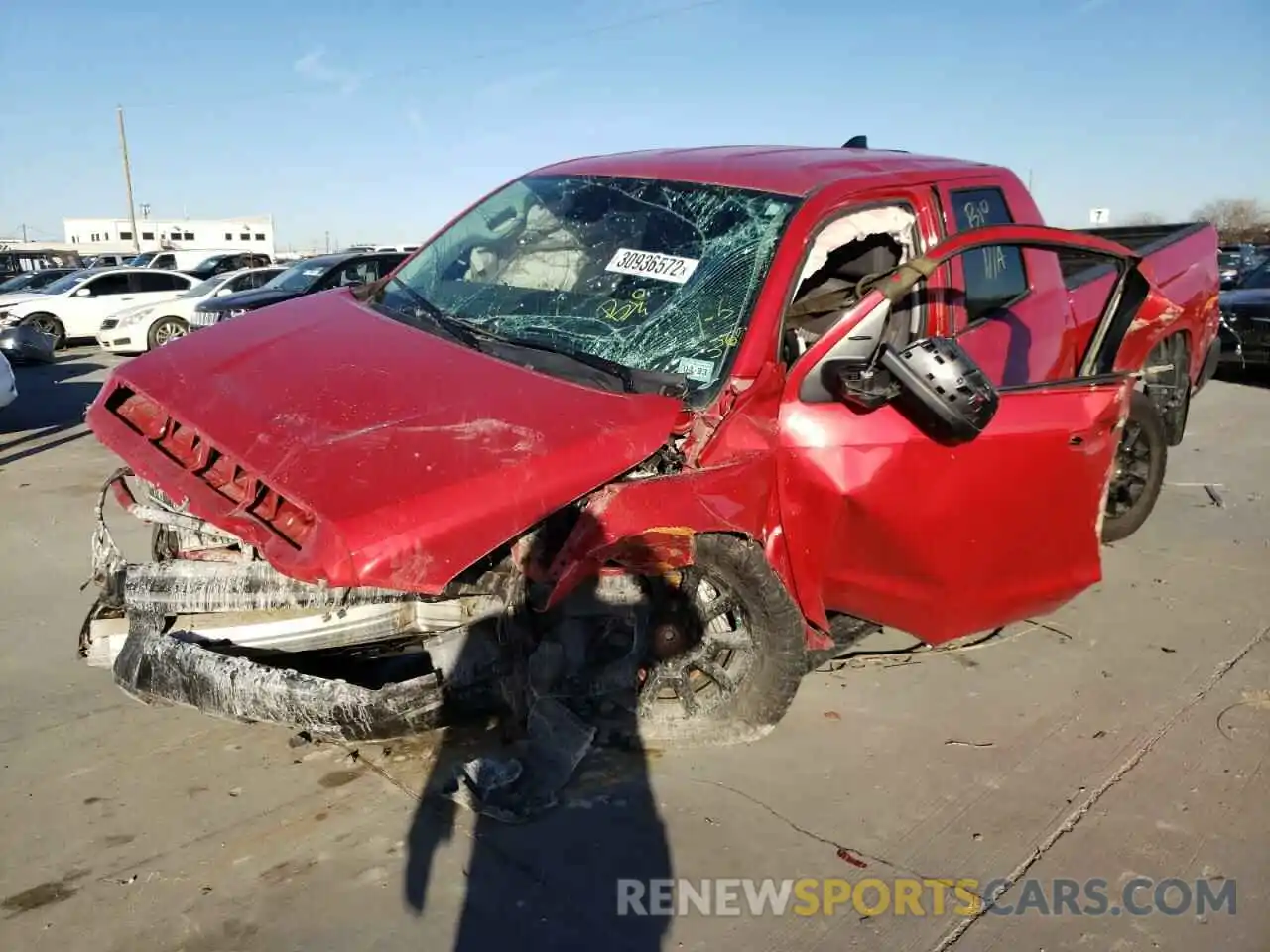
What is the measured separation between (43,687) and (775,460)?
2.98 meters

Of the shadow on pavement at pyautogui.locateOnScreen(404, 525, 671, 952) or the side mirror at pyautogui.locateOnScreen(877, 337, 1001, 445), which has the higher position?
the side mirror at pyautogui.locateOnScreen(877, 337, 1001, 445)

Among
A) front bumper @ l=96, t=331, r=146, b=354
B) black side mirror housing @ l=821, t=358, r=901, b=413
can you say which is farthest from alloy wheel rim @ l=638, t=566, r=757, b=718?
front bumper @ l=96, t=331, r=146, b=354

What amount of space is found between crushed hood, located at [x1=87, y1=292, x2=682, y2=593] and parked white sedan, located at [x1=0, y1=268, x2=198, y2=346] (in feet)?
52.6

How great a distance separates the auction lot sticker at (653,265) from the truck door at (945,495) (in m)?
0.57

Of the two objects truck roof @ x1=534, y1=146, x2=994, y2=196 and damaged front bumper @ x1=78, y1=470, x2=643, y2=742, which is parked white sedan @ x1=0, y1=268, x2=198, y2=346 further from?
damaged front bumper @ x1=78, y1=470, x2=643, y2=742

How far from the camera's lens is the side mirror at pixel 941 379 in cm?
302

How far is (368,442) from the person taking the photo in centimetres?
264

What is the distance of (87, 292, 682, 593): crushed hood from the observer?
239 centimetres

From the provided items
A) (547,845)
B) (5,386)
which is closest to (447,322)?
(547,845)

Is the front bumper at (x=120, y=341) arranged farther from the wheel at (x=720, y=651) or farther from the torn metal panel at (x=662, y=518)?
the torn metal panel at (x=662, y=518)

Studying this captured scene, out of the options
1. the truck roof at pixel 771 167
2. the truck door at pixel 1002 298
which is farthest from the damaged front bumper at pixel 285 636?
the truck door at pixel 1002 298

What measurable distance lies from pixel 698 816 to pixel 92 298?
1869 centimetres

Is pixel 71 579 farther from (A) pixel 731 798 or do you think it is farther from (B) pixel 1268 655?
(B) pixel 1268 655

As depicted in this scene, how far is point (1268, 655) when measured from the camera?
166 inches
